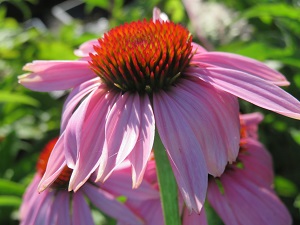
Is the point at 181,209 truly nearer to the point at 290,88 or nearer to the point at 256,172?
the point at 256,172

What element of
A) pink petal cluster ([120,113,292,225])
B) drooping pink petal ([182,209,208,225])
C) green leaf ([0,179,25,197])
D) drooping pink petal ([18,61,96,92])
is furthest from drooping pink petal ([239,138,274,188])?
green leaf ([0,179,25,197])

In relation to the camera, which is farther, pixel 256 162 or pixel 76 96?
pixel 256 162

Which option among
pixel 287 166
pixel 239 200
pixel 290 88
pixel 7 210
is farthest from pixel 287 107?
pixel 7 210

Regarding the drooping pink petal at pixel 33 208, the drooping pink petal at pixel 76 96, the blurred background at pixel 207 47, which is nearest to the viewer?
the drooping pink petal at pixel 76 96

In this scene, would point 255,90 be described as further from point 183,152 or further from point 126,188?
point 126,188

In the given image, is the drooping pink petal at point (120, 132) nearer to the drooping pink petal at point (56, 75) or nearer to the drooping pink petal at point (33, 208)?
the drooping pink petal at point (56, 75)

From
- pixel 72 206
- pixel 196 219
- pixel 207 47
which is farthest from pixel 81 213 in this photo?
pixel 207 47

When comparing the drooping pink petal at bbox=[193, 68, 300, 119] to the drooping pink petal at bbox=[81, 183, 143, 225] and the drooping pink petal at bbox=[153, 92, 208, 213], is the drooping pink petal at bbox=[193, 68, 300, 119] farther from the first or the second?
the drooping pink petal at bbox=[81, 183, 143, 225]

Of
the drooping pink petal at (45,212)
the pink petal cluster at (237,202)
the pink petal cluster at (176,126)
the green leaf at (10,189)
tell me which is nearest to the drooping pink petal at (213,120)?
the pink petal cluster at (176,126)
